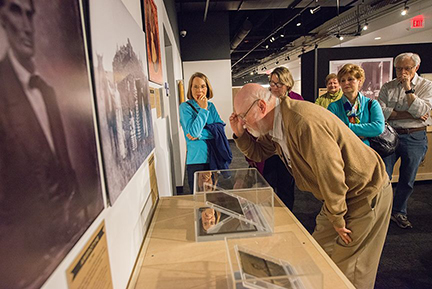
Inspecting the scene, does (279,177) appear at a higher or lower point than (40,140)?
lower

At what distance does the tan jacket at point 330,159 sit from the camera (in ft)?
4.09

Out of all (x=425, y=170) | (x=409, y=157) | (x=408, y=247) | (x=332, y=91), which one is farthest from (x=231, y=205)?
(x=425, y=170)

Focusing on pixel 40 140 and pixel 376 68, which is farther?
pixel 376 68

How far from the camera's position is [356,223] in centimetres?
148

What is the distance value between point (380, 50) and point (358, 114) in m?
4.07

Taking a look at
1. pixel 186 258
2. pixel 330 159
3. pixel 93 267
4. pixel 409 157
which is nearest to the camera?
pixel 93 267

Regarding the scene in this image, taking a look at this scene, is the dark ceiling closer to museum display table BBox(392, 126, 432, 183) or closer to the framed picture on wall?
the framed picture on wall

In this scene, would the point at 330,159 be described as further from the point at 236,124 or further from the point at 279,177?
the point at 279,177

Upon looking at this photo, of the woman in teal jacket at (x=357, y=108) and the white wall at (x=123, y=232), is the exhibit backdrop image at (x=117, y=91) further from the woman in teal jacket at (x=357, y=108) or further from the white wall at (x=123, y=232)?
the woman in teal jacket at (x=357, y=108)

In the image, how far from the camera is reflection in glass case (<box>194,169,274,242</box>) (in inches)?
51.8

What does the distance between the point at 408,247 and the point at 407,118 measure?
1.37 meters

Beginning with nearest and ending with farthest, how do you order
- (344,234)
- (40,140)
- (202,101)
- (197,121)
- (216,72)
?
(40,140), (344,234), (197,121), (202,101), (216,72)

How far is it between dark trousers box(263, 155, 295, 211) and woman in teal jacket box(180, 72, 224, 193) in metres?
0.61

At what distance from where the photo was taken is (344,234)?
1.47m
